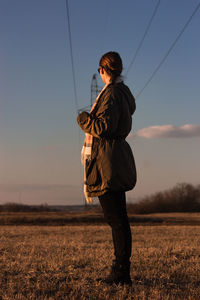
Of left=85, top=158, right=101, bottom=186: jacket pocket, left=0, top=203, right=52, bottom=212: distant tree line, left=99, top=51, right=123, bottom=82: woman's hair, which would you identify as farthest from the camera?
left=0, top=203, right=52, bottom=212: distant tree line

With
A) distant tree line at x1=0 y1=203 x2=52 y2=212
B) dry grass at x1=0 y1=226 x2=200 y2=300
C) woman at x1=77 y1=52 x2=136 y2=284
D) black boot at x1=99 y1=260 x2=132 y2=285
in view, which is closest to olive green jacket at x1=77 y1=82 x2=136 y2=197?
woman at x1=77 y1=52 x2=136 y2=284

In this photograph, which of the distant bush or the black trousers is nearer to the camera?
the black trousers

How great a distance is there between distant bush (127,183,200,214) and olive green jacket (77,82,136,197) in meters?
43.7

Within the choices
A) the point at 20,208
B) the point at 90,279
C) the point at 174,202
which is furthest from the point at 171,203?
the point at 90,279

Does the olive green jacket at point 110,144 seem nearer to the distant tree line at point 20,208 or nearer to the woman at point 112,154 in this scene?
the woman at point 112,154

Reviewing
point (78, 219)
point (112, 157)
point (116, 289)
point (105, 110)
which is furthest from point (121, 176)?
point (78, 219)

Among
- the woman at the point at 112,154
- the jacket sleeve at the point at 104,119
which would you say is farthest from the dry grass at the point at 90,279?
the jacket sleeve at the point at 104,119

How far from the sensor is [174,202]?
48.7m

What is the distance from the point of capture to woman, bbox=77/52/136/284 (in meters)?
3.60

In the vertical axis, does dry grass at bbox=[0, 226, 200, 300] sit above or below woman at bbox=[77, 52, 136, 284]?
below

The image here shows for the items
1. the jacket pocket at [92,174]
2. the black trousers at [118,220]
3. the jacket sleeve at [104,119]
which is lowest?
the black trousers at [118,220]

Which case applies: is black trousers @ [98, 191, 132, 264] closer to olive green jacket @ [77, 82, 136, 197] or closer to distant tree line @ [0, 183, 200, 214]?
olive green jacket @ [77, 82, 136, 197]

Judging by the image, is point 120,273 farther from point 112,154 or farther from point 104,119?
point 104,119

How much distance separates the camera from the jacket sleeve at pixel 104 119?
3566 mm
